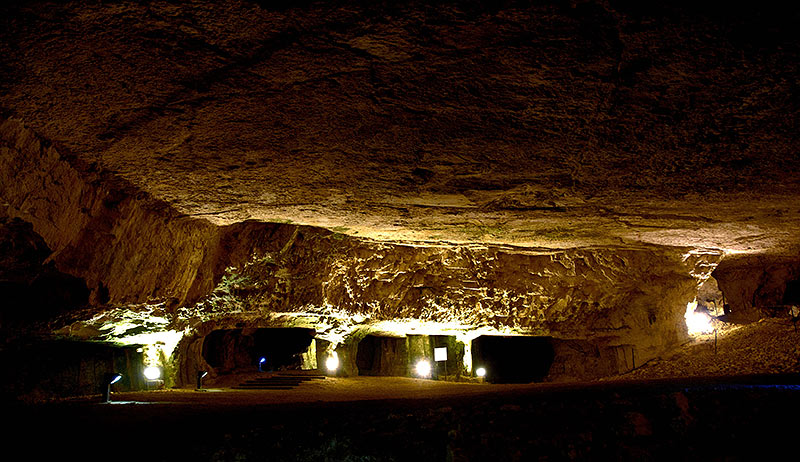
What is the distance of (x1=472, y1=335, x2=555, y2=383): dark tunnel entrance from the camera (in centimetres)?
2094

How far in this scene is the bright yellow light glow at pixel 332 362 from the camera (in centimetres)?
1384

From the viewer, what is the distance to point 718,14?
10.00ft

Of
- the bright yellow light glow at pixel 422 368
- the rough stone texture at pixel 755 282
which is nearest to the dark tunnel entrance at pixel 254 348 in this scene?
the bright yellow light glow at pixel 422 368

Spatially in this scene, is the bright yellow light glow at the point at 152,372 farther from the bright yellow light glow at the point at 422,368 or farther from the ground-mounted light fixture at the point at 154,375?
the bright yellow light glow at the point at 422,368

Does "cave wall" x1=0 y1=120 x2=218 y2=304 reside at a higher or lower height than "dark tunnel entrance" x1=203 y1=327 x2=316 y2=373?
higher

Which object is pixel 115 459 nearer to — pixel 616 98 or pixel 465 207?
pixel 616 98

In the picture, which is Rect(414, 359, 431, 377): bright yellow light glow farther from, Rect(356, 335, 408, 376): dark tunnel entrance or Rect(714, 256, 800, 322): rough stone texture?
Rect(714, 256, 800, 322): rough stone texture

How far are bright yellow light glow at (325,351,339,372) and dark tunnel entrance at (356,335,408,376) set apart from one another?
171 inches

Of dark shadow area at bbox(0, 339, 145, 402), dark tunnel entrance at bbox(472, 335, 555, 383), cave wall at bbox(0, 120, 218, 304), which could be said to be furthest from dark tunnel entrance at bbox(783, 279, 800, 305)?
dark shadow area at bbox(0, 339, 145, 402)

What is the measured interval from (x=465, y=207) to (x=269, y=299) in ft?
17.8

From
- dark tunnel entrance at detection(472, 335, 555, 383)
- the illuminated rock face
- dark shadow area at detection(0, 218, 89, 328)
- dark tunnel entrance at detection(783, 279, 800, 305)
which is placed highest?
the illuminated rock face

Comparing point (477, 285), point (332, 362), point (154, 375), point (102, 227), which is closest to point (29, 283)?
point (102, 227)

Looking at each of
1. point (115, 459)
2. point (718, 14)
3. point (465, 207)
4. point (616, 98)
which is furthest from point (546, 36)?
point (465, 207)

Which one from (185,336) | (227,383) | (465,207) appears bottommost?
(227,383)
